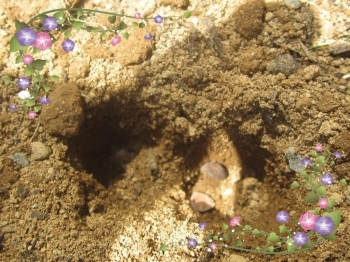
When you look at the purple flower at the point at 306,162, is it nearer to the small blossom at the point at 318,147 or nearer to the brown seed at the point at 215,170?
the small blossom at the point at 318,147

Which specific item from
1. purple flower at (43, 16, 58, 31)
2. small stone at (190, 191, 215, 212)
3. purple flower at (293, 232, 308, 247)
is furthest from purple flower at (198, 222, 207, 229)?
purple flower at (43, 16, 58, 31)

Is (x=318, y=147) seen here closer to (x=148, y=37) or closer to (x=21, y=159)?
(x=148, y=37)

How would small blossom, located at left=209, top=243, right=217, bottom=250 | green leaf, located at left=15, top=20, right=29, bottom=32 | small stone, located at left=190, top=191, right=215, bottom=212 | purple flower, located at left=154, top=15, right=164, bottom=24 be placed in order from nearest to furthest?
green leaf, located at left=15, top=20, right=29, bottom=32
small blossom, located at left=209, top=243, right=217, bottom=250
purple flower, located at left=154, top=15, right=164, bottom=24
small stone, located at left=190, top=191, right=215, bottom=212

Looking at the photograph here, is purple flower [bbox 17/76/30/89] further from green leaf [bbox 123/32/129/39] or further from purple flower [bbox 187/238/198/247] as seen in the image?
purple flower [bbox 187/238/198/247]

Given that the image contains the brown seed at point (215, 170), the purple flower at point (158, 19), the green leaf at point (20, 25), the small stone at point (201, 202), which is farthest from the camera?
the brown seed at point (215, 170)

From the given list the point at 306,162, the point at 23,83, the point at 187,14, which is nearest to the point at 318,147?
the point at 306,162

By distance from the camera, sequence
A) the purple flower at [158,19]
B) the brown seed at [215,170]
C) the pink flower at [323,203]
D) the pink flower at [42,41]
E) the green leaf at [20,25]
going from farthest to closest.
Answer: the brown seed at [215,170]
the purple flower at [158,19]
the pink flower at [323,203]
the pink flower at [42,41]
the green leaf at [20,25]

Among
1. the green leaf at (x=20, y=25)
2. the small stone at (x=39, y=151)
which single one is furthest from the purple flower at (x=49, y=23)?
the small stone at (x=39, y=151)

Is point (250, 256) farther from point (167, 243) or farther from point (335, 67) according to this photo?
point (335, 67)
